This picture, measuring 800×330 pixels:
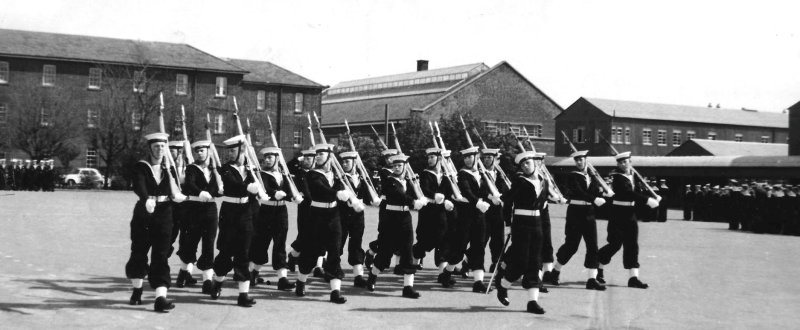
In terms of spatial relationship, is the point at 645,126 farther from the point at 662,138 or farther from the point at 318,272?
the point at 318,272

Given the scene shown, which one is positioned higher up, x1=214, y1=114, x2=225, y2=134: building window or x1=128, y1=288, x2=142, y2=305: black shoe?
x1=214, y1=114, x2=225, y2=134: building window

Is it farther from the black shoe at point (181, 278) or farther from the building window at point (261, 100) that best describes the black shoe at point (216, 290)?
the building window at point (261, 100)

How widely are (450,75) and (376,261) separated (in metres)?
69.8

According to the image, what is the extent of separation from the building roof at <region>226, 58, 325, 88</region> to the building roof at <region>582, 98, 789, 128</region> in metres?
26.4

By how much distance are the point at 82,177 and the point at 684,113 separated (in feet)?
184

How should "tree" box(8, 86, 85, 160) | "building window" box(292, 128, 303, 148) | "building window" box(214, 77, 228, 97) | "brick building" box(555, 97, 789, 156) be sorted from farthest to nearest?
"brick building" box(555, 97, 789, 156) → "building window" box(292, 128, 303, 148) → "building window" box(214, 77, 228, 97) → "tree" box(8, 86, 85, 160)

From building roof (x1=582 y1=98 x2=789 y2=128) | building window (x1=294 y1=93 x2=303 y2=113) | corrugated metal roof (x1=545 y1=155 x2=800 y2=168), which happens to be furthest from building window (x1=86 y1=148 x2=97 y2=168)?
building roof (x1=582 y1=98 x2=789 y2=128)

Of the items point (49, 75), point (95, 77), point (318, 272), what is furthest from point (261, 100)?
point (318, 272)

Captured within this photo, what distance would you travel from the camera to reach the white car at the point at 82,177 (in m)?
59.8

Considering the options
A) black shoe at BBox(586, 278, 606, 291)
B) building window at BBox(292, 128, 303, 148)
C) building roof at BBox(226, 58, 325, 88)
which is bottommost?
black shoe at BBox(586, 278, 606, 291)

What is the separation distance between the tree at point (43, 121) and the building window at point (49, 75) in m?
0.85

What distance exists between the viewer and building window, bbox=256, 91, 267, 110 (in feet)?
246

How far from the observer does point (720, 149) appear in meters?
68.2

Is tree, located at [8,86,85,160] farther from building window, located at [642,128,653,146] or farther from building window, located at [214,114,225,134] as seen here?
building window, located at [642,128,653,146]
